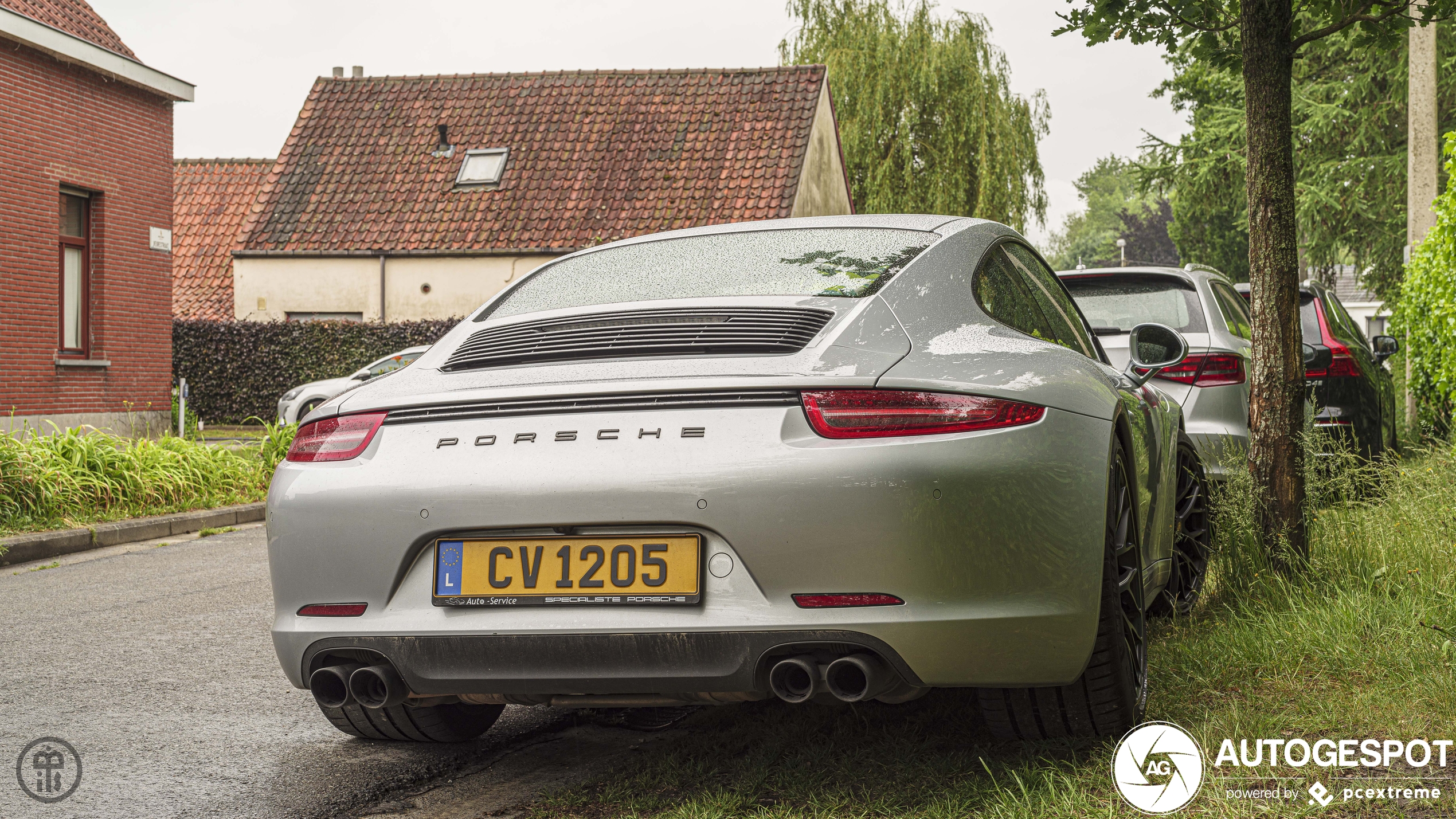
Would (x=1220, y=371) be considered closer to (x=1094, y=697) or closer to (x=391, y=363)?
(x=1094, y=697)

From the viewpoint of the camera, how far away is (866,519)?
2826mm

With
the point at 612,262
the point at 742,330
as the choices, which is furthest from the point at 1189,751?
the point at 612,262

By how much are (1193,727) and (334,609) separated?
2198mm

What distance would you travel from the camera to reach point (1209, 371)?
6.79 metres

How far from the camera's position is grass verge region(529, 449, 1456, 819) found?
10.3ft

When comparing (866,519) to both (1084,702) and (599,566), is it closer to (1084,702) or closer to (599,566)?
(599,566)

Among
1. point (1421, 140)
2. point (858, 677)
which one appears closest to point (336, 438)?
point (858, 677)

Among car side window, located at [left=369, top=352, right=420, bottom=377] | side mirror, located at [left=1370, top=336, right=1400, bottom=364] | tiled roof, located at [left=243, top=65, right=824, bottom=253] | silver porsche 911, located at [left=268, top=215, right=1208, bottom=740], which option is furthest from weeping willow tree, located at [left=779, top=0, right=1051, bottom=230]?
silver porsche 911, located at [left=268, top=215, right=1208, bottom=740]

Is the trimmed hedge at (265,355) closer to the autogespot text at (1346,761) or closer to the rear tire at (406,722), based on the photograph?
the rear tire at (406,722)

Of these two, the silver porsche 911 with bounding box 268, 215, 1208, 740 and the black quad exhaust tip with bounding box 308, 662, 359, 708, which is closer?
the silver porsche 911 with bounding box 268, 215, 1208, 740

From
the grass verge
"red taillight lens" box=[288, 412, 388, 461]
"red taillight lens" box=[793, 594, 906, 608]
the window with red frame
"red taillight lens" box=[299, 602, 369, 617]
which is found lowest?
the grass verge

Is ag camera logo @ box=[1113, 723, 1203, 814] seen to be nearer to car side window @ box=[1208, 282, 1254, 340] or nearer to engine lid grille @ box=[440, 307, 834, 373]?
engine lid grille @ box=[440, 307, 834, 373]

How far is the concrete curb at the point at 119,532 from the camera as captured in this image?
343 inches

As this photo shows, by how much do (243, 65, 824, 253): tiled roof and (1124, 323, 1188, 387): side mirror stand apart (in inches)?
784
